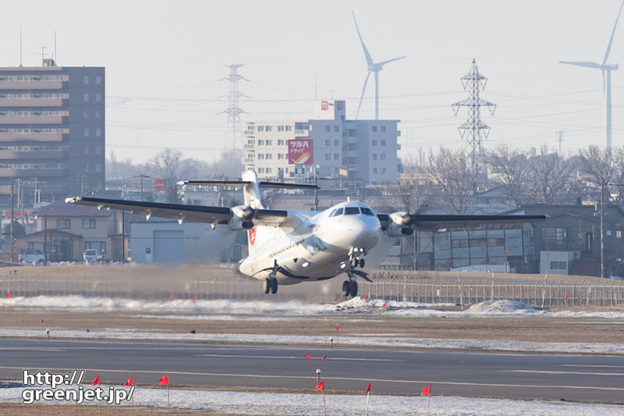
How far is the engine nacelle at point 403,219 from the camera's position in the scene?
2047 inches

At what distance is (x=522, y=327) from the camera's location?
169ft

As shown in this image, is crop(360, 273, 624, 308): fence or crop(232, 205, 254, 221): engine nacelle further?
crop(360, 273, 624, 308): fence

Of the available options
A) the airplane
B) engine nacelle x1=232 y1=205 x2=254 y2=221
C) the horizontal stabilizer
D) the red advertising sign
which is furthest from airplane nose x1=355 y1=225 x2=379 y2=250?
the red advertising sign

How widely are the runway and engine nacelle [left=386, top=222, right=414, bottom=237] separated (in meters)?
13.1

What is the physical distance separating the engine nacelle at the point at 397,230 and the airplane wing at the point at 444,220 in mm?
198

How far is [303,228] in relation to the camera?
5031 cm

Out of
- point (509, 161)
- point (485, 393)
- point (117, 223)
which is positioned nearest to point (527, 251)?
point (117, 223)

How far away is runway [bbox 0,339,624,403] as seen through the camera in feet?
95.8

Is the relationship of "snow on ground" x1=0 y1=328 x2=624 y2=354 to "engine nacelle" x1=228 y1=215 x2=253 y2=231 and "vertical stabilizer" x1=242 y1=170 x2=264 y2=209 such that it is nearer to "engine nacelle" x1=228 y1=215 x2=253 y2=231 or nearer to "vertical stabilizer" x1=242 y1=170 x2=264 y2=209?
"engine nacelle" x1=228 y1=215 x2=253 y2=231

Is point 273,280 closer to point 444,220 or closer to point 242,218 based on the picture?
point 242,218

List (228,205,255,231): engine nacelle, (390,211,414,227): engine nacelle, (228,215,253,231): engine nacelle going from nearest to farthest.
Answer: (228,205,255,231): engine nacelle < (228,215,253,231): engine nacelle < (390,211,414,227): engine nacelle

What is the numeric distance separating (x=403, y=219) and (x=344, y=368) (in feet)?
62.8

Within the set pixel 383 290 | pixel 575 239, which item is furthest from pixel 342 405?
pixel 575 239

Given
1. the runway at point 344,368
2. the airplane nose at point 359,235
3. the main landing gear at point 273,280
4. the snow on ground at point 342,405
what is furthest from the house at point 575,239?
the snow on ground at point 342,405
